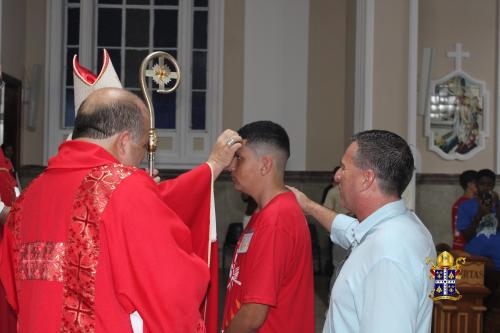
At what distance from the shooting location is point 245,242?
2537 millimetres

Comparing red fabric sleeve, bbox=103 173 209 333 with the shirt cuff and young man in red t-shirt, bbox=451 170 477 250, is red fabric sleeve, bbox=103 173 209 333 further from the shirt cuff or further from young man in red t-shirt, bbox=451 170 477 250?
young man in red t-shirt, bbox=451 170 477 250

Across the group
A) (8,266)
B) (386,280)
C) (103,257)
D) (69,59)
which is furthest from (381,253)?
(69,59)

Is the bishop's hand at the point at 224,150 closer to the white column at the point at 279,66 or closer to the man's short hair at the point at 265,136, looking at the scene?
the man's short hair at the point at 265,136

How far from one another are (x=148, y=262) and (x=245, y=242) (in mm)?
773

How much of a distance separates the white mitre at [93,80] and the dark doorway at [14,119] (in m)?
7.50

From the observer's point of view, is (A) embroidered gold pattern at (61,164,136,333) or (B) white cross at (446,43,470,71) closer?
(A) embroidered gold pattern at (61,164,136,333)

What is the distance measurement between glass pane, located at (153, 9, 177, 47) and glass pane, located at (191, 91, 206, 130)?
922mm

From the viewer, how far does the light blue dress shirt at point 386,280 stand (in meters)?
1.73

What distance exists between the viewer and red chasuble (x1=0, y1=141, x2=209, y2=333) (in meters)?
1.81

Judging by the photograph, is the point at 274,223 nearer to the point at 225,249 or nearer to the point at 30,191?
the point at 30,191

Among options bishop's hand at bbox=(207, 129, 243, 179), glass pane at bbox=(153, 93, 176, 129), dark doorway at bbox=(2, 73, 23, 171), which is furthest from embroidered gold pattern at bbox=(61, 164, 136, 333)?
glass pane at bbox=(153, 93, 176, 129)

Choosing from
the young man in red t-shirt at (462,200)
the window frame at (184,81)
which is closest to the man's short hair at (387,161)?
the young man in red t-shirt at (462,200)

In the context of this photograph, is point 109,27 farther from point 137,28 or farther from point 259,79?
point 259,79

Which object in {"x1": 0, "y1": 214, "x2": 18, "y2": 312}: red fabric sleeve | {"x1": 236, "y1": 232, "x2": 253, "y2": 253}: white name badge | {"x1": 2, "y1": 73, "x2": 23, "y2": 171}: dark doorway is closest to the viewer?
{"x1": 0, "y1": 214, "x2": 18, "y2": 312}: red fabric sleeve
